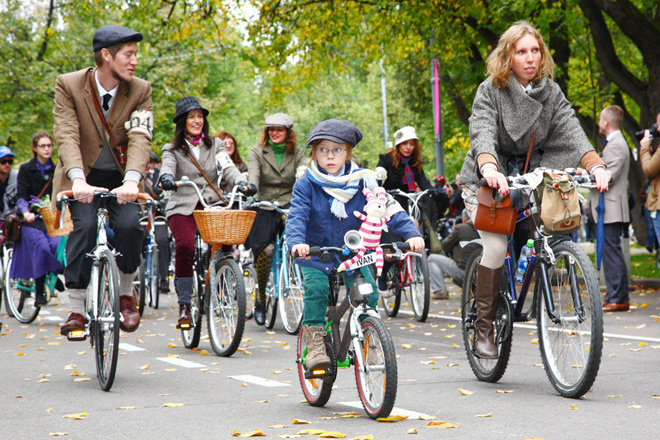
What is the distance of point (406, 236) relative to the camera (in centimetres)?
530

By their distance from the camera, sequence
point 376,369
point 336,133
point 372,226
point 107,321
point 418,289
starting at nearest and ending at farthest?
point 376,369
point 372,226
point 336,133
point 107,321
point 418,289

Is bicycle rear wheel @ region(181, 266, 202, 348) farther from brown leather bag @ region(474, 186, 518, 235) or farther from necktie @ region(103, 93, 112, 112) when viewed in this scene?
brown leather bag @ region(474, 186, 518, 235)

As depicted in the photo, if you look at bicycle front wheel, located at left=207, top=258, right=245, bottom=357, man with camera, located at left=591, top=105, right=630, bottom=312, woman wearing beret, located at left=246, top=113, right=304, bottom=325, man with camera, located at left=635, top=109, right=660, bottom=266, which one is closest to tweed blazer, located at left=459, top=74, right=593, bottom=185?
bicycle front wheel, located at left=207, top=258, right=245, bottom=357

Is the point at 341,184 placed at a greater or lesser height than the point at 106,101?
lesser

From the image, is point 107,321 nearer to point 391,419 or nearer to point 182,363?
point 182,363

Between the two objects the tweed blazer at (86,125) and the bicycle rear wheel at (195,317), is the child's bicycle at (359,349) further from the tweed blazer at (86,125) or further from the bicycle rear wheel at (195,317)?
the bicycle rear wheel at (195,317)

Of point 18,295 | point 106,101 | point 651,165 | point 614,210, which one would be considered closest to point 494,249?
point 106,101

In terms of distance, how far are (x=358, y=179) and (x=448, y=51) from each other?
1526 cm

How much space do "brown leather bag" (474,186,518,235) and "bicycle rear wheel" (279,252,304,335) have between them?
4.07 metres

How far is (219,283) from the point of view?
827cm

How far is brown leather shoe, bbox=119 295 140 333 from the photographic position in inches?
259

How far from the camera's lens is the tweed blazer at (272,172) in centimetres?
1015

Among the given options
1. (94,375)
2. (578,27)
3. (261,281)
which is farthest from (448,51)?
(94,375)

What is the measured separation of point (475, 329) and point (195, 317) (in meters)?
3.18
